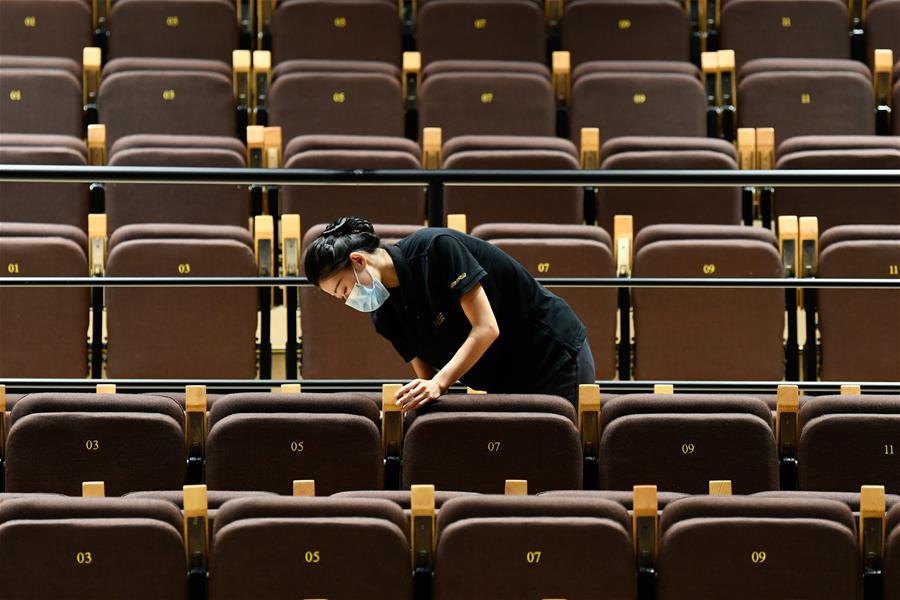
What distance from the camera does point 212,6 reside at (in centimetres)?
145

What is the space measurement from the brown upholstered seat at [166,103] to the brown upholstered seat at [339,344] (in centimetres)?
34

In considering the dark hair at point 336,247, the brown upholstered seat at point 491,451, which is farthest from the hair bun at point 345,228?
the brown upholstered seat at point 491,451

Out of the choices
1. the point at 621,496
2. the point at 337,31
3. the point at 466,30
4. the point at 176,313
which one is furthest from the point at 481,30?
the point at 621,496

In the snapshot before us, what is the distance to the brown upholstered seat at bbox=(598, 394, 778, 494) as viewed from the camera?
797mm

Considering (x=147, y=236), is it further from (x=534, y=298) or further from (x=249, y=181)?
(x=534, y=298)

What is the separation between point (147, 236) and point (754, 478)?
477 mm

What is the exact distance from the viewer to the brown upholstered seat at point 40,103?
1311 mm

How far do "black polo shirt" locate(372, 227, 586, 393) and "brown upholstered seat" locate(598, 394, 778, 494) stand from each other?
0.07 metres

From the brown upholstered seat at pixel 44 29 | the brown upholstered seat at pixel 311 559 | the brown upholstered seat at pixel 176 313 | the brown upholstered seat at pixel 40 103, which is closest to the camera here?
the brown upholstered seat at pixel 311 559

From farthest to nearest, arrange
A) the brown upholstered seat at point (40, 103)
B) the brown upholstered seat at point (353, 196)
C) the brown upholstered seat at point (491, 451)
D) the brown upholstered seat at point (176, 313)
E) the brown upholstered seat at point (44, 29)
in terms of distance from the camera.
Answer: the brown upholstered seat at point (44, 29)
the brown upholstered seat at point (40, 103)
the brown upholstered seat at point (353, 196)
the brown upholstered seat at point (176, 313)
the brown upholstered seat at point (491, 451)

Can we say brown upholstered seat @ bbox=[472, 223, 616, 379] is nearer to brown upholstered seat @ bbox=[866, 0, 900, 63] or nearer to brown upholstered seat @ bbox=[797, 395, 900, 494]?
brown upholstered seat @ bbox=[797, 395, 900, 494]

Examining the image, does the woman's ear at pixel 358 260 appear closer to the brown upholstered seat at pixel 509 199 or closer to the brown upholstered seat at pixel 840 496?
the brown upholstered seat at pixel 840 496

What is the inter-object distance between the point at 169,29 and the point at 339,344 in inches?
20.8

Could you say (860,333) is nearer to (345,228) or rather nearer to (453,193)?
(453,193)
